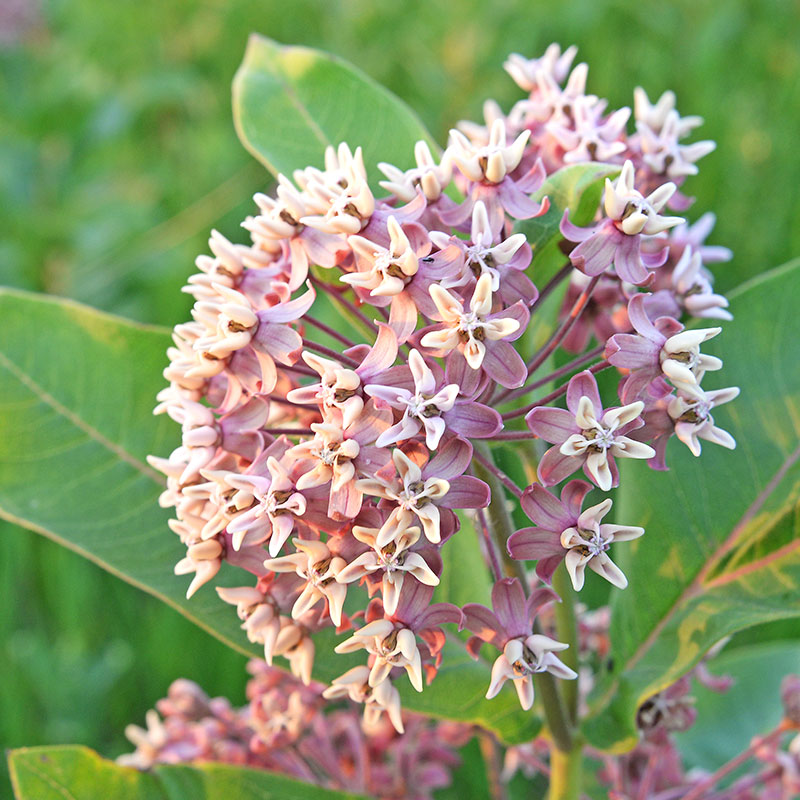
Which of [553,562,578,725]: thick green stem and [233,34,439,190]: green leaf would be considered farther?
[233,34,439,190]: green leaf

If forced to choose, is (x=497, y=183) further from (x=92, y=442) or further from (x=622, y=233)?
(x=92, y=442)

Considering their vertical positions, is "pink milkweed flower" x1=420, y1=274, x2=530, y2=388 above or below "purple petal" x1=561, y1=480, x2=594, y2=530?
above

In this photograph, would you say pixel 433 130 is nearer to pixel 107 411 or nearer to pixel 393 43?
pixel 393 43

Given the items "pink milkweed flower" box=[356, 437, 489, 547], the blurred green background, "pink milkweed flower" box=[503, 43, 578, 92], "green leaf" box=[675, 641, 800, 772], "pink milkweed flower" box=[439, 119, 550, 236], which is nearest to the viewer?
"pink milkweed flower" box=[356, 437, 489, 547]

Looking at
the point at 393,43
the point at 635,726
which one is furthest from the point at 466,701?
the point at 393,43

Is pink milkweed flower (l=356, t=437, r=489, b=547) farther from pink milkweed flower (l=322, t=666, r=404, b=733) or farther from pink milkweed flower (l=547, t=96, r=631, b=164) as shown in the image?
pink milkweed flower (l=547, t=96, r=631, b=164)

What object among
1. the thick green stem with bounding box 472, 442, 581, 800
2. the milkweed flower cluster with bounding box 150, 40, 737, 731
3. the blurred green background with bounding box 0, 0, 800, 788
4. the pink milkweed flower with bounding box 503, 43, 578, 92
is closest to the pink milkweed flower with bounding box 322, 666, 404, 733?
the milkweed flower cluster with bounding box 150, 40, 737, 731
